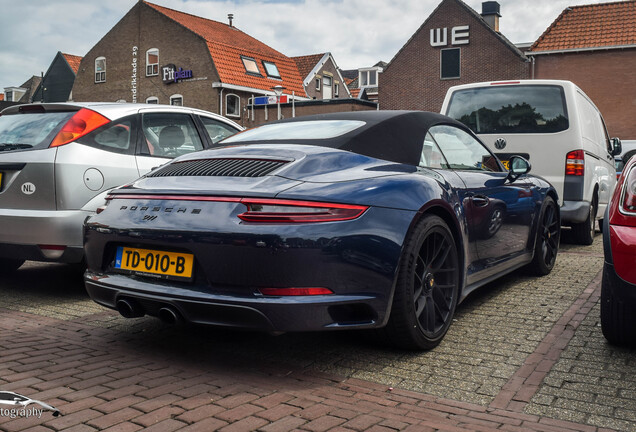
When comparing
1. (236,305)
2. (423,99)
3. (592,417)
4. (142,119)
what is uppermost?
(423,99)

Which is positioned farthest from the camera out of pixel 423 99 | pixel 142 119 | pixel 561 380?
pixel 423 99

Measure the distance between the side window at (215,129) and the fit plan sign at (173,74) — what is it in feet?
120

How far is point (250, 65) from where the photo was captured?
43.5 meters

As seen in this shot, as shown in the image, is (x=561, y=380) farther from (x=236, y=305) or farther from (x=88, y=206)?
(x=88, y=206)

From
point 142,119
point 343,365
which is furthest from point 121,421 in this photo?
point 142,119

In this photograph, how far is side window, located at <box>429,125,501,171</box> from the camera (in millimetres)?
4359

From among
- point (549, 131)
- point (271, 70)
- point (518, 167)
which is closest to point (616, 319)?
point (518, 167)

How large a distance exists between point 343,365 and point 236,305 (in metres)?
0.76

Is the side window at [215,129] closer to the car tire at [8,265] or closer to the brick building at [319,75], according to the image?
the car tire at [8,265]

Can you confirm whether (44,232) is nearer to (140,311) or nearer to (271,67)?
(140,311)

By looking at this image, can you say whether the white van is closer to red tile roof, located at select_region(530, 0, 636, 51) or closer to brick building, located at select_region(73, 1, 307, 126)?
red tile roof, located at select_region(530, 0, 636, 51)

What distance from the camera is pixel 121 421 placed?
2631mm

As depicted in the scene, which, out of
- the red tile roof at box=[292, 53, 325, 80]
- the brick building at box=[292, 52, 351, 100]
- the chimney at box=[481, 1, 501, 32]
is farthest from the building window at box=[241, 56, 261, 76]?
the chimney at box=[481, 1, 501, 32]

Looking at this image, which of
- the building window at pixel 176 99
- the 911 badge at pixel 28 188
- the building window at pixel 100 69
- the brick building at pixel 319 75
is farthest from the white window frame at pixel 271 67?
the 911 badge at pixel 28 188
